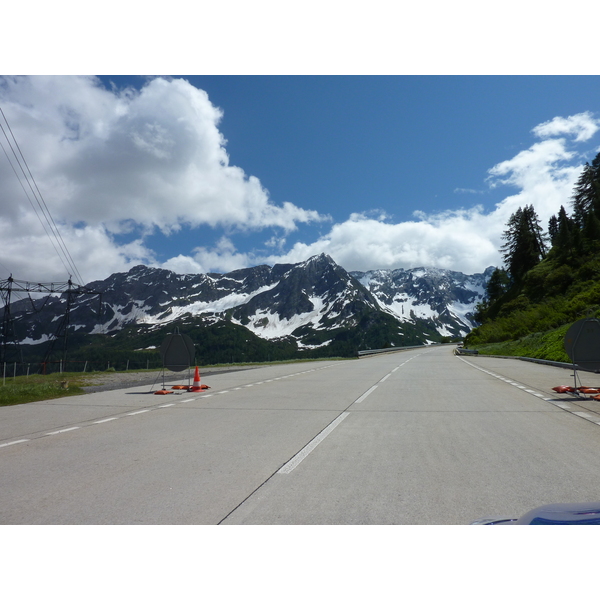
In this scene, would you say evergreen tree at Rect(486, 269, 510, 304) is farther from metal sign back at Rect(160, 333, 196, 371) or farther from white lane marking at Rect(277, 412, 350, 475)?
white lane marking at Rect(277, 412, 350, 475)

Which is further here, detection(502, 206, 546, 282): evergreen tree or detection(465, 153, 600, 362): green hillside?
detection(502, 206, 546, 282): evergreen tree

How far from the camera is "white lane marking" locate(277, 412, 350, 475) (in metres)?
5.77

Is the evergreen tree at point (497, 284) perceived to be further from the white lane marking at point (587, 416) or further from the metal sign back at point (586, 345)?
the white lane marking at point (587, 416)

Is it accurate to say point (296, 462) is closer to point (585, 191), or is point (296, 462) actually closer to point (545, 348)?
point (545, 348)

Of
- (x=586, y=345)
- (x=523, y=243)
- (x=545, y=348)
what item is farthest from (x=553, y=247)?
(x=586, y=345)

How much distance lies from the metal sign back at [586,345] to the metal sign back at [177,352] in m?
10.8

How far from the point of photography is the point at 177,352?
15.8 meters

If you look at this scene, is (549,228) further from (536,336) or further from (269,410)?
(269,410)

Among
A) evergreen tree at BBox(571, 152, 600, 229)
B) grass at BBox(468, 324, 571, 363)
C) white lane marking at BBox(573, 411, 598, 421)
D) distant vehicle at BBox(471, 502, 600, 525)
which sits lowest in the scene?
white lane marking at BBox(573, 411, 598, 421)

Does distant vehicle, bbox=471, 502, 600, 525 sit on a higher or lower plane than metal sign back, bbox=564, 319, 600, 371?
lower

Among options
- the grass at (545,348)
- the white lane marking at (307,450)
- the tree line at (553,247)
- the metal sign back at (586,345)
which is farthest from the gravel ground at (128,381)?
the tree line at (553,247)

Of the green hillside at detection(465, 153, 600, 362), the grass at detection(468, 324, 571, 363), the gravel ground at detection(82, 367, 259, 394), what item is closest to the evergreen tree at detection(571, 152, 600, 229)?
the green hillside at detection(465, 153, 600, 362)

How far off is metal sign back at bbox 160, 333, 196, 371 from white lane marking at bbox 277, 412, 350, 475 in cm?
766

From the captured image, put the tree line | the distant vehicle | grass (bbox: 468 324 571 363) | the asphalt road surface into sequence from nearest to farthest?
the distant vehicle < the asphalt road surface < grass (bbox: 468 324 571 363) < the tree line
